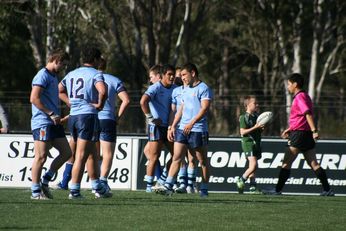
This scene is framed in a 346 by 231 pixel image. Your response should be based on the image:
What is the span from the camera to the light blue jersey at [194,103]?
15281 mm

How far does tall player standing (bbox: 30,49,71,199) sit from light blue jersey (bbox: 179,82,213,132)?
232 cm

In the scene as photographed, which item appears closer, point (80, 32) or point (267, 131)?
point (267, 131)

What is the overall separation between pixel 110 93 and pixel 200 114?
4.97 ft

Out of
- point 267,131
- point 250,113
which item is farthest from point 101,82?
point 267,131

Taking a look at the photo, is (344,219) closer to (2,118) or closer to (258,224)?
(258,224)

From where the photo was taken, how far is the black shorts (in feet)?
56.3

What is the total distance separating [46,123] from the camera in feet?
44.9

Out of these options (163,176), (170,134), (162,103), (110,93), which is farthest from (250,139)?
(110,93)

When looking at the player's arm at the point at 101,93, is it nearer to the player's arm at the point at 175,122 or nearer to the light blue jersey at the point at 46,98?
the light blue jersey at the point at 46,98

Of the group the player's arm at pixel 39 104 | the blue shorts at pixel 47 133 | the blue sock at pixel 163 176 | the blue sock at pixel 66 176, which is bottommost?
the blue sock at pixel 163 176

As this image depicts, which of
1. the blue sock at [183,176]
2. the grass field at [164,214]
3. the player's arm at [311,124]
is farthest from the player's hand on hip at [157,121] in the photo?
the player's arm at [311,124]

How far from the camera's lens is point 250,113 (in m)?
18.9

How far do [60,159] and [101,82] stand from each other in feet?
4.21

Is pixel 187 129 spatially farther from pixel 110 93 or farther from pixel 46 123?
pixel 46 123
